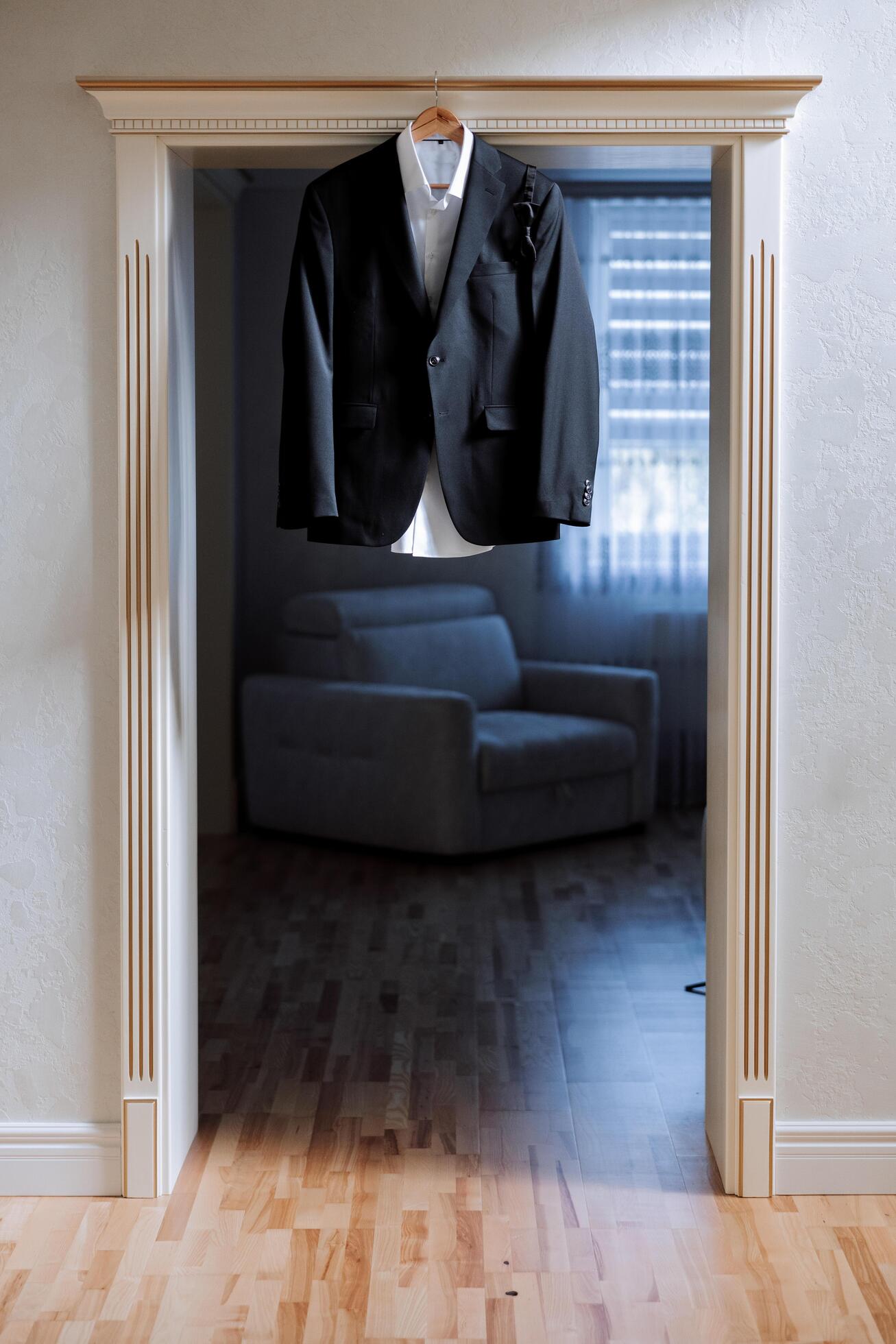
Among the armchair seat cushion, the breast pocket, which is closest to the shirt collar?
the breast pocket

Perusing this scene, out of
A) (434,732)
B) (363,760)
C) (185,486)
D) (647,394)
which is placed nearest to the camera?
(185,486)

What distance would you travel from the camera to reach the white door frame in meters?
2.24

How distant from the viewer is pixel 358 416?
90.0 inches

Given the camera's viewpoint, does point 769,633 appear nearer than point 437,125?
No

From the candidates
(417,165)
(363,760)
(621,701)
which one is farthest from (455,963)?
(417,165)

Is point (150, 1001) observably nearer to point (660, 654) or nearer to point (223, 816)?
point (223, 816)

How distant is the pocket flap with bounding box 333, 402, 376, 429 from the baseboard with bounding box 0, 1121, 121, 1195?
1.36 meters

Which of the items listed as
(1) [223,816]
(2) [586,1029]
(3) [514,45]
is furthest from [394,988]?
(3) [514,45]

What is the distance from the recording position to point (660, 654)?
19.0ft

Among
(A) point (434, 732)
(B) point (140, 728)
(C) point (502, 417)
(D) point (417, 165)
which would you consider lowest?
(A) point (434, 732)

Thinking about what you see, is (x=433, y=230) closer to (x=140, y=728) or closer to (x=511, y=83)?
(x=511, y=83)

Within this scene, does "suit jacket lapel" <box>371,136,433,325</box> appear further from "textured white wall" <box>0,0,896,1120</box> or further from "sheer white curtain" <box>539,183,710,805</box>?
"sheer white curtain" <box>539,183,710,805</box>

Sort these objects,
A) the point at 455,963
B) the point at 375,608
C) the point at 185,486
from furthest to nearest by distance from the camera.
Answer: the point at 375,608
the point at 455,963
the point at 185,486

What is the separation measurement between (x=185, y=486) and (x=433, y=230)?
26.1 inches
